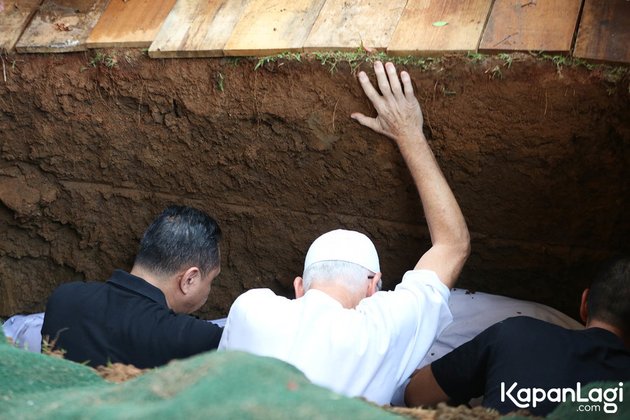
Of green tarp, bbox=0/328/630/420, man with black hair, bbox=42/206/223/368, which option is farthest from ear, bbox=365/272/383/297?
green tarp, bbox=0/328/630/420

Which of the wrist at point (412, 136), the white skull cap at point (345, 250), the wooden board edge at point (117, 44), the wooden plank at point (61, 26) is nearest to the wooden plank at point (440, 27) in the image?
the wrist at point (412, 136)

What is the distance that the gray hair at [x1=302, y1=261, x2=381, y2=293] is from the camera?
2672 mm

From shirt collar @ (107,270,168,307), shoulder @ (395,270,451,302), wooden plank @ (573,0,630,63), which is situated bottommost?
shirt collar @ (107,270,168,307)

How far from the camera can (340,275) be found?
8.79 feet

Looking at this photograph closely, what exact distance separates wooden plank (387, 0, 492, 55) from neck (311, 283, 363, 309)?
96 centimetres

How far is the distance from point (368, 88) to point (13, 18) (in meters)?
1.98

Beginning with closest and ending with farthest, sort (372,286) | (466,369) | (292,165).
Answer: (466,369) < (372,286) < (292,165)

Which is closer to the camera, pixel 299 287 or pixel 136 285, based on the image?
pixel 299 287

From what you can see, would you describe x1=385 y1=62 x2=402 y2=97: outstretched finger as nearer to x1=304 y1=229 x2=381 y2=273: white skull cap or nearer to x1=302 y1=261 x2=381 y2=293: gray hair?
x1=304 y1=229 x2=381 y2=273: white skull cap

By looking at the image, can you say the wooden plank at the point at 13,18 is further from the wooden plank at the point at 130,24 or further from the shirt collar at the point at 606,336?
the shirt collar at the point at 606,336

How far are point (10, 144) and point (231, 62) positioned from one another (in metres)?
1.54

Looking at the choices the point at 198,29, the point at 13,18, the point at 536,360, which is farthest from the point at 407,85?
the point at 13,18

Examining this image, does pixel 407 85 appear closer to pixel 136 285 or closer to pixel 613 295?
pixel 613 295

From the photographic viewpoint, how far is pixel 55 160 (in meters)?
3.97
